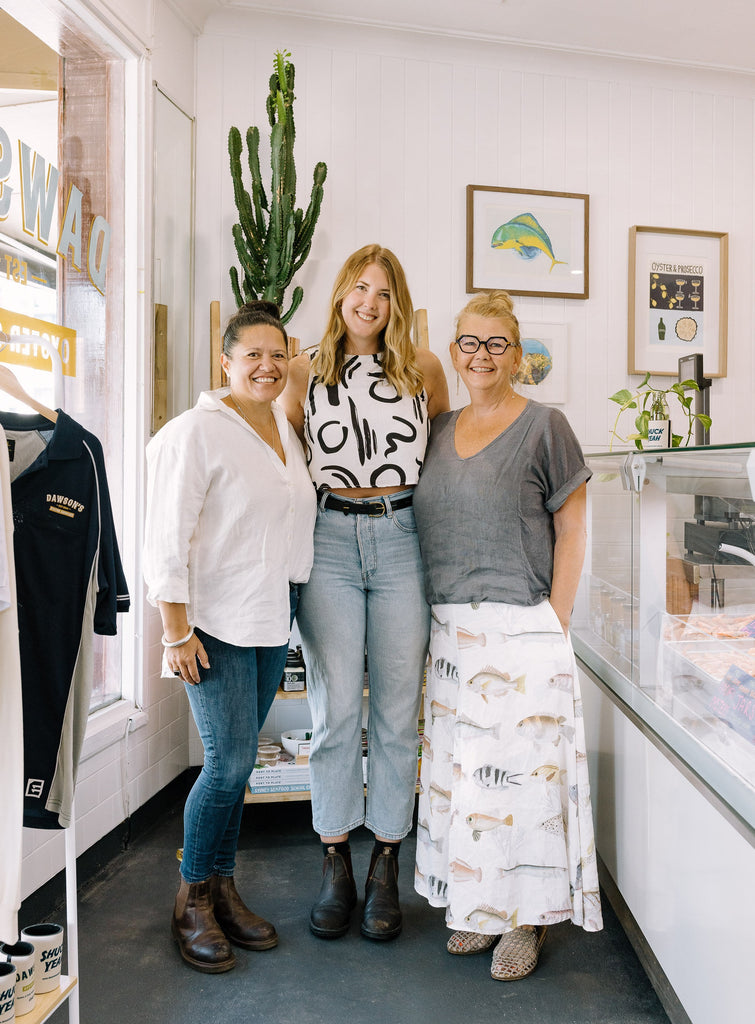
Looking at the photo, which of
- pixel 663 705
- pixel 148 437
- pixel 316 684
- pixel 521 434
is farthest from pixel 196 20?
pixel 663 705

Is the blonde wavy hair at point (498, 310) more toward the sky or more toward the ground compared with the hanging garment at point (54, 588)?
more toward the sky

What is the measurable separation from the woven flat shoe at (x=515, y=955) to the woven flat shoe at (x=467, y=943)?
8cm

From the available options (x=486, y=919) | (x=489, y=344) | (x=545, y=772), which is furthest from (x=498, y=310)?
(x=486, y=919)

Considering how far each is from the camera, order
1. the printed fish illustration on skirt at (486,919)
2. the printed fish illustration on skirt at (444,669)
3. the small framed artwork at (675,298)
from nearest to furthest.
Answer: the printed fish illustration on skirt at (486,919) → the printed fish illustration on skirt at (444,669) → the small framed artwork at (675,298)

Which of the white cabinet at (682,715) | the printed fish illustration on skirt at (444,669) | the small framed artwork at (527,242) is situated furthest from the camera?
the small framed artwork at (527,242)

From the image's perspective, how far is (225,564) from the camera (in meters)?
1.80

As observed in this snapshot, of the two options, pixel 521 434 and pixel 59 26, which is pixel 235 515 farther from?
pixel 59 26

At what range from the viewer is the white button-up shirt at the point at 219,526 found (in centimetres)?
174

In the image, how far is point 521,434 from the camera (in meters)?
1.90

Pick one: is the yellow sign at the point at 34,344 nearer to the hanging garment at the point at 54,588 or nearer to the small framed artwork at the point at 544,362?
the hanging garment at the point at 54,588

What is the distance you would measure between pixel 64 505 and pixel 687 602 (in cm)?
131

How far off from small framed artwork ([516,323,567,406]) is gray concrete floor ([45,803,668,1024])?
197 centimetres

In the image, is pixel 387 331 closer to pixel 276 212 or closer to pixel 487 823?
pixel 276 212

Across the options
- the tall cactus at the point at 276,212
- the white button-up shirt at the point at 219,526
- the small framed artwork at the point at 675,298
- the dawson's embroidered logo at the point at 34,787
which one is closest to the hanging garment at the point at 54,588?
the dawson's embroidered logo at the point at 34,787
